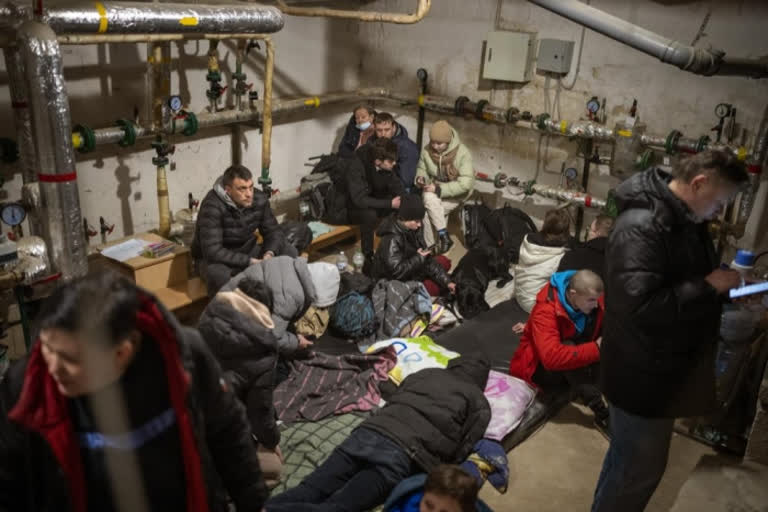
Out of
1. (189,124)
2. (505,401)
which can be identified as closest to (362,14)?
(189,124)

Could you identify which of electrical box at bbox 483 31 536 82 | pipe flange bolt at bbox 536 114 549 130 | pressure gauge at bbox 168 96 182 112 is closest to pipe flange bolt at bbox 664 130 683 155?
pipe flange bolt at bbox 536 114 549 130

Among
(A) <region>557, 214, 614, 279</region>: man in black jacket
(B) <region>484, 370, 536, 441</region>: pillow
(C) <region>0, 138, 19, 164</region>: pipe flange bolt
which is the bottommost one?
(B) <region>484, 370, 536, 441</region>: pillow

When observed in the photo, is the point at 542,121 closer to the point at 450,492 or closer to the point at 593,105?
the point at 593,105

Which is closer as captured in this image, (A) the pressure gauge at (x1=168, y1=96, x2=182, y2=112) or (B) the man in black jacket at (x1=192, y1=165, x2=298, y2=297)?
(B) the man in black jacket at (x1=192, y1=165, x2=298, y2=297)

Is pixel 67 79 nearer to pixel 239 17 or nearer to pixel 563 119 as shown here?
pixel 239 17

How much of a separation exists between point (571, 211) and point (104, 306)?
477cm

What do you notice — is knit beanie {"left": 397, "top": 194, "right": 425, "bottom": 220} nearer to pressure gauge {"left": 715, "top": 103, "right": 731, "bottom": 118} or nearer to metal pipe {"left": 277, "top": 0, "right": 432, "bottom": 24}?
metal pipe {"left": 277, "top": 0, "right": 432, "bottom": 24}

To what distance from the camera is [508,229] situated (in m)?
5.42

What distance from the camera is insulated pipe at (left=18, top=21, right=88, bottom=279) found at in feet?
10.3

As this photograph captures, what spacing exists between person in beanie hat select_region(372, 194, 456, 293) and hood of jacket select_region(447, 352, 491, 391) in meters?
1.26

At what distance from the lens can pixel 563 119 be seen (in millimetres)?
5523

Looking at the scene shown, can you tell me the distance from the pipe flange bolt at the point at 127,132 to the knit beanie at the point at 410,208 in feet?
6.13

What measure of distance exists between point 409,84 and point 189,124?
7.89 ft

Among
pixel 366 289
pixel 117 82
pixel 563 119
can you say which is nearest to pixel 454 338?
pixel 366 289
